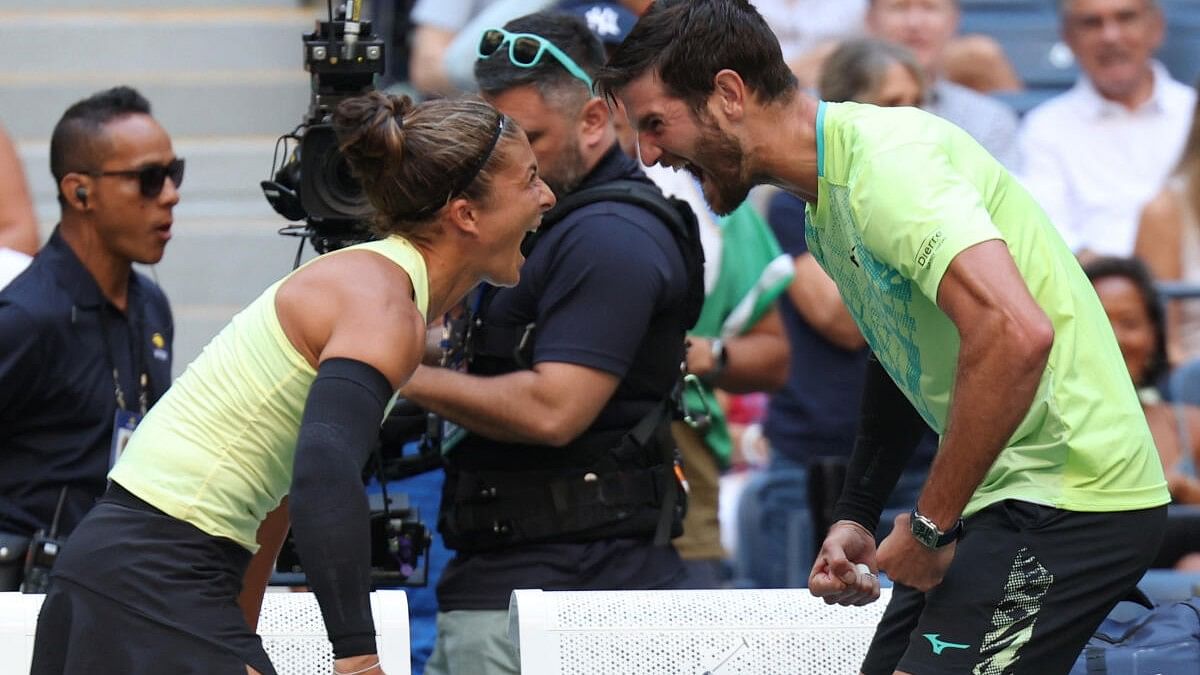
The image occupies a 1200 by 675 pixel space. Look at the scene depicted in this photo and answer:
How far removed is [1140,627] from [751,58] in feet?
4.06

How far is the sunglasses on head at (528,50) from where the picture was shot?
3811mm

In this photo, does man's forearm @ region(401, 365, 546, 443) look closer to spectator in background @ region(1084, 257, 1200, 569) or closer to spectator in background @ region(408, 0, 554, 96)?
spectator in background @ region(1084, 257, 1200, 569)

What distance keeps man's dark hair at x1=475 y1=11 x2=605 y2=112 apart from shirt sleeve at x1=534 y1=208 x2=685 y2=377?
31 centimetres

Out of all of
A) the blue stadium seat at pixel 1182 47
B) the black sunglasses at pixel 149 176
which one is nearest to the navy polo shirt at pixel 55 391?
the black sunglasses at pixel 149 176

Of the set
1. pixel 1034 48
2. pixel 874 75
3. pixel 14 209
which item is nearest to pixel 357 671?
pixel 14 209

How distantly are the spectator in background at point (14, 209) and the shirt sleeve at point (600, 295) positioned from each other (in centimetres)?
166

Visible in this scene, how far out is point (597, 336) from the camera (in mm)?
3623

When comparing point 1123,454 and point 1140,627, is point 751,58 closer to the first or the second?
point 1123,454

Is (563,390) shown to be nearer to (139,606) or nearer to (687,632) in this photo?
(687,632)

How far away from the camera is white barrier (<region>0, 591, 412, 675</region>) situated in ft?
10.6

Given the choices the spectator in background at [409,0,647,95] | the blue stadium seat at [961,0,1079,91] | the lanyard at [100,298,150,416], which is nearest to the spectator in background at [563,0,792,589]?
the spectator in background at [409,0,647,95]

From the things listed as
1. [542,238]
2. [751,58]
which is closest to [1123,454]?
[751,58]

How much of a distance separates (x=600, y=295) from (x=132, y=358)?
114 centimetres

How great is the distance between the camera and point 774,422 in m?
5.47
